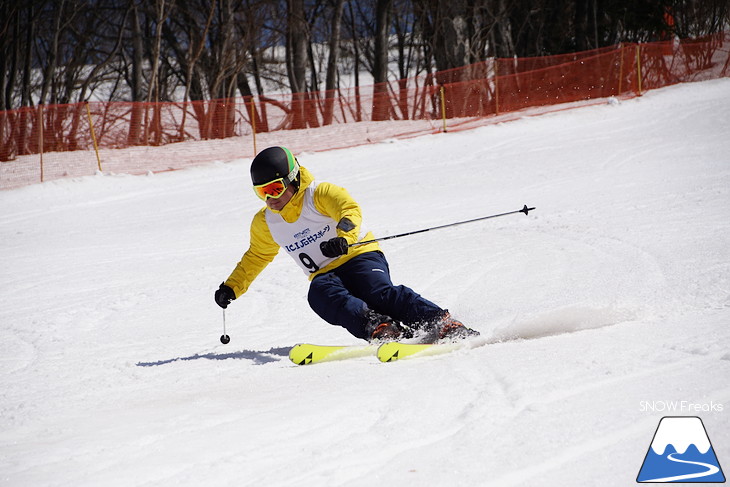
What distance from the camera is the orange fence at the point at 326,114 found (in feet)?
54.3

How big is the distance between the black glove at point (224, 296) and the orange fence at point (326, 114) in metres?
11.8

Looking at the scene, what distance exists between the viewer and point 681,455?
2.17 m

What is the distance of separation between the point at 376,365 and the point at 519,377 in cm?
98

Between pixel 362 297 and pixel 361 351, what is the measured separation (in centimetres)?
45

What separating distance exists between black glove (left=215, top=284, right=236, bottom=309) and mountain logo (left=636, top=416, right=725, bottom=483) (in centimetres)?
325

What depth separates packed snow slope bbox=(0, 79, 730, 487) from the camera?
2.34 meters

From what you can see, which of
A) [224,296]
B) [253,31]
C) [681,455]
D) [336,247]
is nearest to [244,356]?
[224,296]

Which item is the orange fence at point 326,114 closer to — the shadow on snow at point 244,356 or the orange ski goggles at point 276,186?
the shadow on snow at point 244,356

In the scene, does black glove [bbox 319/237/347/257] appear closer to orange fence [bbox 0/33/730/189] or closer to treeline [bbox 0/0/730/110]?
orange fence [bbox 0/33/730/189]

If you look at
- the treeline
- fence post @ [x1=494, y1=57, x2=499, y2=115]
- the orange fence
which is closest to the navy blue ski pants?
the orange fence

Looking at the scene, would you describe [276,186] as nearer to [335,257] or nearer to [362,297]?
[335,257]

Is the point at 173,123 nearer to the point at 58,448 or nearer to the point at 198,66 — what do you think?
the point at 198,66

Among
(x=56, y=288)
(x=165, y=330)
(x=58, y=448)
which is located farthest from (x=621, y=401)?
(x=56, y=288)

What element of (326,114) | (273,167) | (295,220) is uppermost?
(326,114)
